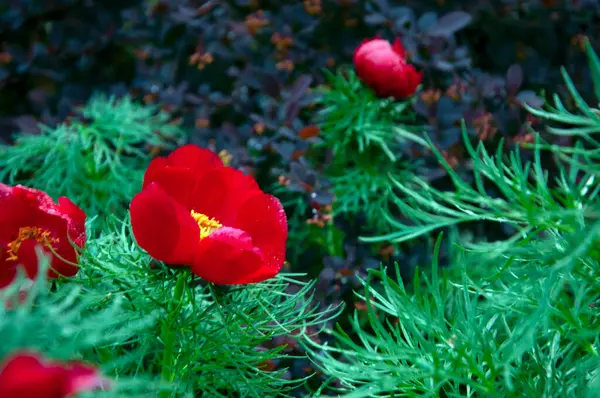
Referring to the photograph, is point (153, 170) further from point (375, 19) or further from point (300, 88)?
point (375, 19)

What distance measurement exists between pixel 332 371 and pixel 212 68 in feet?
Answer: 2.47

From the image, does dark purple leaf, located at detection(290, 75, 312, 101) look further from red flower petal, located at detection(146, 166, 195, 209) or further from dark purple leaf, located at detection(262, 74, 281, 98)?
red flower petal, located at detection(146, 166, 195, 209)

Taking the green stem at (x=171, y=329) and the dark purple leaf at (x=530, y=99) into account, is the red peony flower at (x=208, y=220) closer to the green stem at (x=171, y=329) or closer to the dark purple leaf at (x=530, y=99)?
the green stem at (x=171, y=329)

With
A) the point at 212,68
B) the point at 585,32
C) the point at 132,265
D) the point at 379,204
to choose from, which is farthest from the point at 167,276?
the point at 585,32

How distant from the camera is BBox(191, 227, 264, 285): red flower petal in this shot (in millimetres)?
443

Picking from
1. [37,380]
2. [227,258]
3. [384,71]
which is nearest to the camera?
[37,380]

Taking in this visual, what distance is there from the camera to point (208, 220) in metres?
0.52

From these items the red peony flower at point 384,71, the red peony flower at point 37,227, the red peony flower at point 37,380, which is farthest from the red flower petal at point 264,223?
the red peony flower at point 384,71

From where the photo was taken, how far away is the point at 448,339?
1.67 ft

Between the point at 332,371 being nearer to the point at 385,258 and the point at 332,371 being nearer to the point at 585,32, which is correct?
the point at 385,258

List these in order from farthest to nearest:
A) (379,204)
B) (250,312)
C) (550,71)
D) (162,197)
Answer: (550,71), (379,204), (250,312), (162,197)

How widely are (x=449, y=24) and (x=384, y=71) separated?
0.28 m

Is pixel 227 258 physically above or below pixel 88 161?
above

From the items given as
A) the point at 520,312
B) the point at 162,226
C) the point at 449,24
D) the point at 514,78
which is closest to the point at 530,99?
the point at 514,78
